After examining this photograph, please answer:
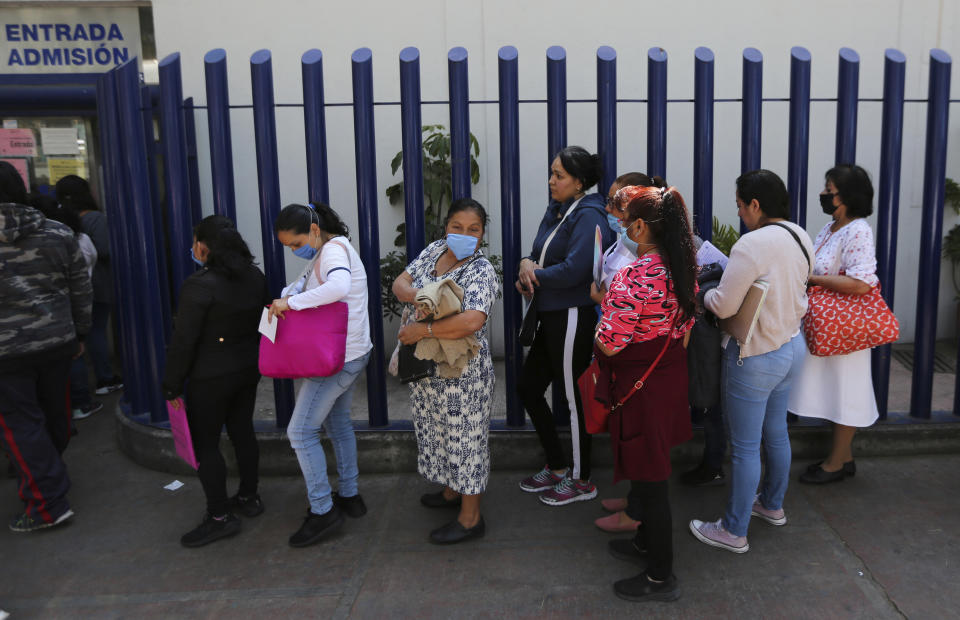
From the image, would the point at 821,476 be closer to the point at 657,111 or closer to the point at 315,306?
the point at 657,111

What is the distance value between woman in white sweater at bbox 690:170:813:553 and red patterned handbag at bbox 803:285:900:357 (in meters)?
0.45

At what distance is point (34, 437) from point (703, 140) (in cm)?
377

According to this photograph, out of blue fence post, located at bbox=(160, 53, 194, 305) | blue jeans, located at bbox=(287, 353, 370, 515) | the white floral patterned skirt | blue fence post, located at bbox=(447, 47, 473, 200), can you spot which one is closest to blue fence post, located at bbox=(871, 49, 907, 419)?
blue fence post, located at bbox=(447, 47, 473, 200)

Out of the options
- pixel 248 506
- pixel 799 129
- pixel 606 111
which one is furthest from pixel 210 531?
pixel 799 129

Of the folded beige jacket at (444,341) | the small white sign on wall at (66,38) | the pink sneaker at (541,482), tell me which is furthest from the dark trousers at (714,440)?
the small white sign on wall at (66,38)

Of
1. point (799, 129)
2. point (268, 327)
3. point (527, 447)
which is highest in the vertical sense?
point (799, 129)

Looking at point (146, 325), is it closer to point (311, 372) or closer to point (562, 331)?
point (311, 372)

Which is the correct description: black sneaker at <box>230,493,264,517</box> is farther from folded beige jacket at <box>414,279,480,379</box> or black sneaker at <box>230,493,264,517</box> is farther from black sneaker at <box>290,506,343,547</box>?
folded beige jacket at <box>414,279,480,379</box>

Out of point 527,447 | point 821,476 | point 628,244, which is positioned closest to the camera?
point 628,244

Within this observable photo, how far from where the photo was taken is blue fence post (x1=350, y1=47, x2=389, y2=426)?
3828 millimetres

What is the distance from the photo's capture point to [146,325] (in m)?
4.18

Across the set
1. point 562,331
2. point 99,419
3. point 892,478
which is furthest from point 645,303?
point 99,419

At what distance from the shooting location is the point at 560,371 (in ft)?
11.6

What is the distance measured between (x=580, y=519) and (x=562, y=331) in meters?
0.95
